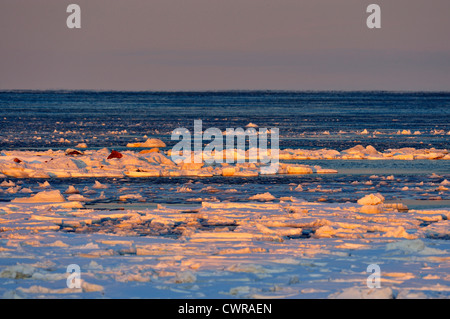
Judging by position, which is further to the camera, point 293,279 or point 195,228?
point 195,228

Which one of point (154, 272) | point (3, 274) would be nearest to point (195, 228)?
point (154, 272)

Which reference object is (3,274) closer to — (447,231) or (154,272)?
(154,272)

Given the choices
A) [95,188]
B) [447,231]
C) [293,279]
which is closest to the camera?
[293,279]

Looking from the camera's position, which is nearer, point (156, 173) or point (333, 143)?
point (156, 173)

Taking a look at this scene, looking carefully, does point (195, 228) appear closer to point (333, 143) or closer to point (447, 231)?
point (447, 231)

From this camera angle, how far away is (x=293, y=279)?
778cm

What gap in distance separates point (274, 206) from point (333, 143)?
50.3ft

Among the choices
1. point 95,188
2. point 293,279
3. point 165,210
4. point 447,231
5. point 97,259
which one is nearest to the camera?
point 293,279

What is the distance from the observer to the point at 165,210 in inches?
483

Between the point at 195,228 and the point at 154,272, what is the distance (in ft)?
8.90
